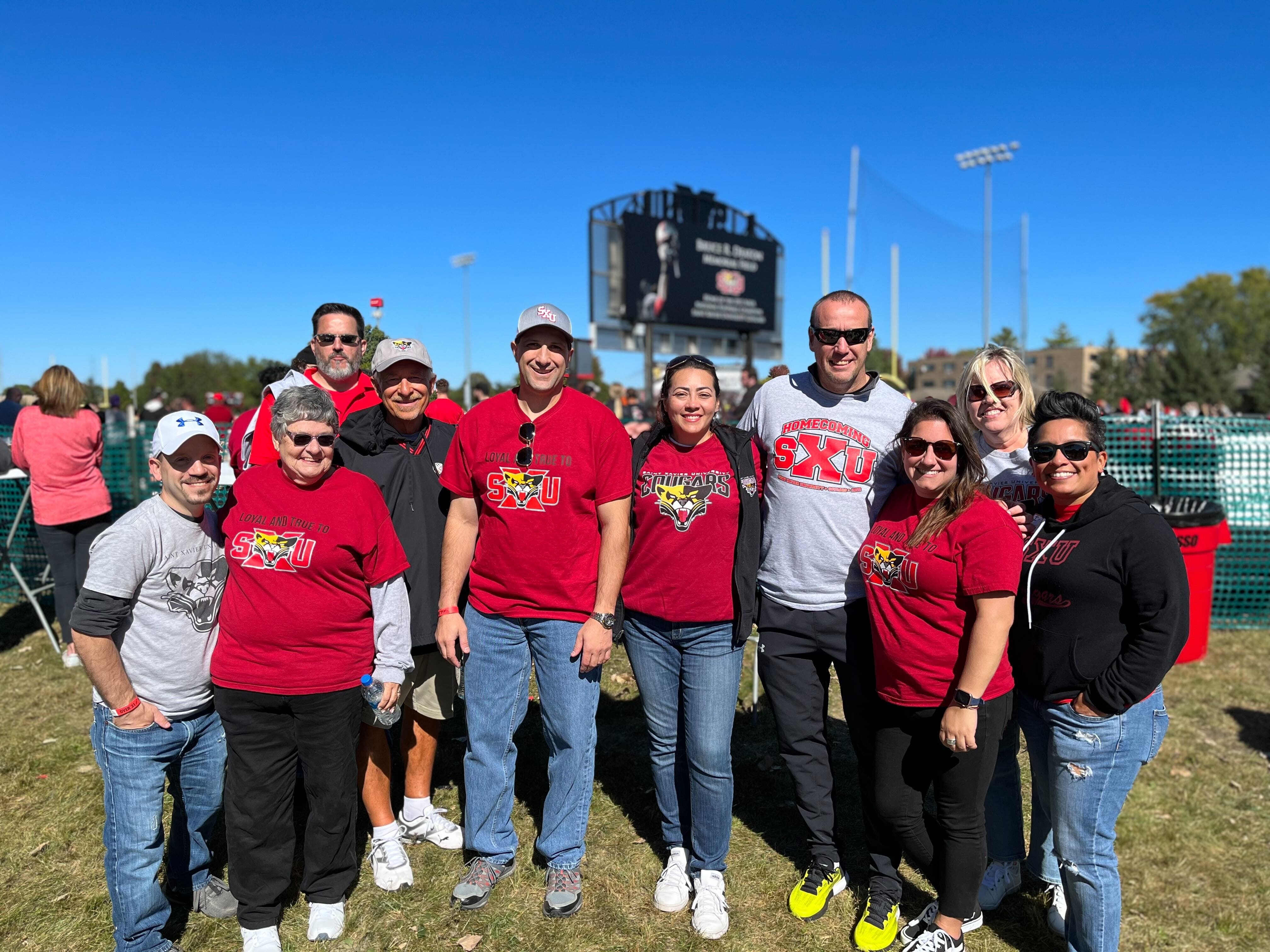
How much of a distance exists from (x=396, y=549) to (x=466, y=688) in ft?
2.25

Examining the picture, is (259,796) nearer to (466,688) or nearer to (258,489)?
(466,688)

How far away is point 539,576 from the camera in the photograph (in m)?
2.97

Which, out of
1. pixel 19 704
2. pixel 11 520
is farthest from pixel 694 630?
pixel 11 520

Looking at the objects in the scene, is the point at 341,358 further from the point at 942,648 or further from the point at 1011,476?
the point at 1011,476

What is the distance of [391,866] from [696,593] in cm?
182

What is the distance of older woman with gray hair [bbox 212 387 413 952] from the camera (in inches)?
104

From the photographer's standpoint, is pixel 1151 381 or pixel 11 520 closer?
pixel 11 520

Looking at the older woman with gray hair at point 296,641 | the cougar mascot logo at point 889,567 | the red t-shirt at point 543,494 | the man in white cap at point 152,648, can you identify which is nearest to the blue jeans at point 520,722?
the red t-shirt at point 543,494

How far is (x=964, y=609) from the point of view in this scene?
2564 millimetres

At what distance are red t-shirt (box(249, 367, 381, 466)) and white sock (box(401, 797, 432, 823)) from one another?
174 centimetres

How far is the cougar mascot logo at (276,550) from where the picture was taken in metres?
2.63

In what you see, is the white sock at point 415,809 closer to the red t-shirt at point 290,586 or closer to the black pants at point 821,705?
the red t-shirt at point 290,586

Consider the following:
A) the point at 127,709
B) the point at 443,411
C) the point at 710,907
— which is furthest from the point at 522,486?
the point at 710,907

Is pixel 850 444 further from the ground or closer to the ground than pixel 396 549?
further from the ground
